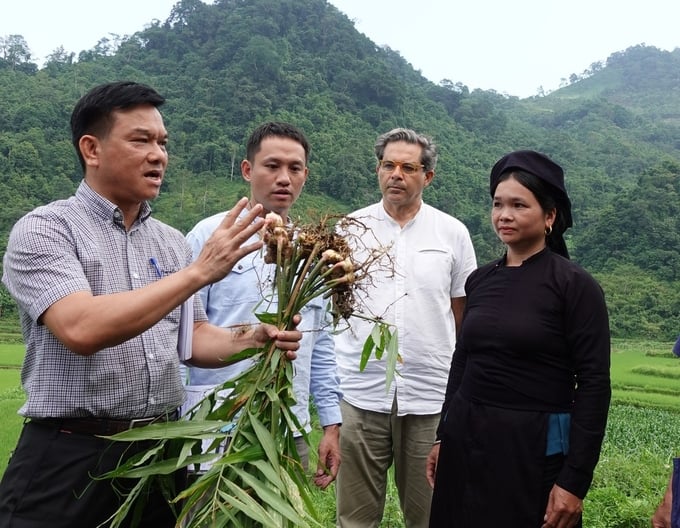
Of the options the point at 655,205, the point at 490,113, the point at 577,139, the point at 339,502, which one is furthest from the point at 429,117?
the point at 339,502

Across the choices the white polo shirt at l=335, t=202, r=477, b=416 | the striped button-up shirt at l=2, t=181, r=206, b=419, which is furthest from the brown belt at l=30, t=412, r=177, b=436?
the white polo shirt at l=335, t=202, r=477, b=416

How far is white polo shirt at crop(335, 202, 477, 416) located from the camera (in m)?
3.33

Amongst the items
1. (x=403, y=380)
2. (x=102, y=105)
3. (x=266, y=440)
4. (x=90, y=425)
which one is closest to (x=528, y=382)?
(x=403, y=380)

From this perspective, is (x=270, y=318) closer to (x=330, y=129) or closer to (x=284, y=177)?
(x=284, y=177)

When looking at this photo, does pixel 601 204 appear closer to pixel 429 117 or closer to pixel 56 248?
pixel 429 117

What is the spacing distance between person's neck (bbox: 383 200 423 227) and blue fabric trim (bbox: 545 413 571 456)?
1.43 metres

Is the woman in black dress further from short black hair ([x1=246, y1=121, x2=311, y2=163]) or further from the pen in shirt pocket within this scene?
the pen in shirt pocket

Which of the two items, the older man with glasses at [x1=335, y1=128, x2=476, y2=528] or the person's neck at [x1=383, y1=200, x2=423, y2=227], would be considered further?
the person's neck at [x1=383, y1=200, x2=423, y2=227]

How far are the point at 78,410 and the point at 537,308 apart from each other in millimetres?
1570

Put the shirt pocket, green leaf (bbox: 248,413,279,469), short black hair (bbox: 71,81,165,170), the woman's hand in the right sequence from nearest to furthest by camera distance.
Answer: green leaf (bbox: 248,413,279,469) → short black hair (bbox: 71,81,165,170) → the woman's hand → the shirt pocket

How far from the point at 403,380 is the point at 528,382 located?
96 centimetres

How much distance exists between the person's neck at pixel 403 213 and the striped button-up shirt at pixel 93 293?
1706 millimetres

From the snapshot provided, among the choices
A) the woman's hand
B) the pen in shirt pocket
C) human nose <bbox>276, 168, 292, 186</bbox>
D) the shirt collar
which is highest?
human nose <bbox>276, 168, 292, 186</bbox>

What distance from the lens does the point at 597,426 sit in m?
2.34
